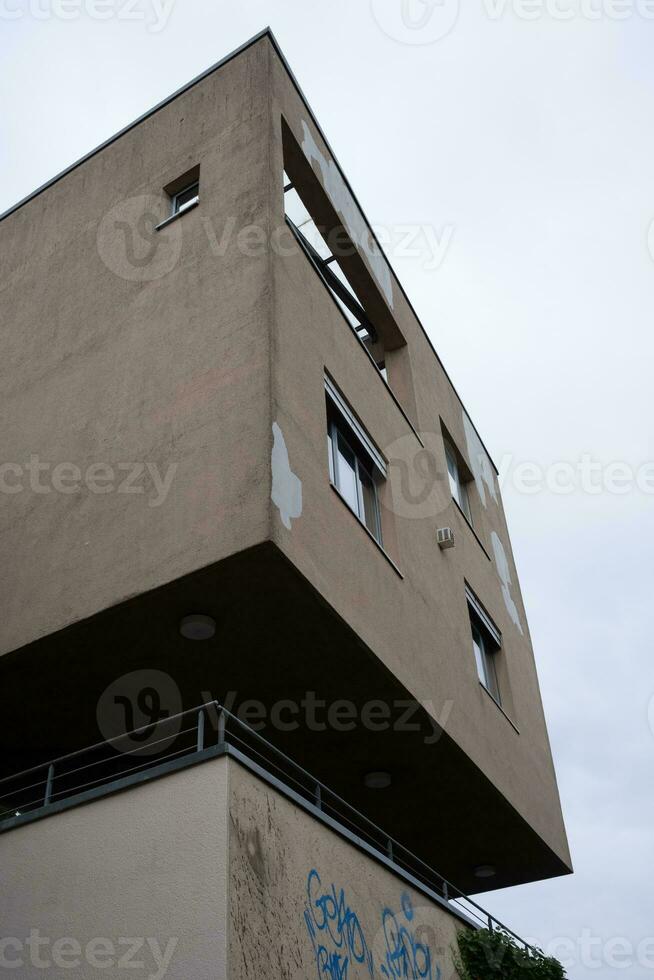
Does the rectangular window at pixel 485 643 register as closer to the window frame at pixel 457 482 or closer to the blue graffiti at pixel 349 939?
the window frame at pixel 457 482

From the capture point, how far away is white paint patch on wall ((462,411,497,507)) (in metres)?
17.3

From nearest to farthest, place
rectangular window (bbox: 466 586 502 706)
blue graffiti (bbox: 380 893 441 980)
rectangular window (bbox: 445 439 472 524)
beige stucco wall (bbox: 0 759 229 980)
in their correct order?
beige stucco wall (bbox: 0 759 229 980) < blue graffiti (bbox: 380 893 441 980) < rectangular window (bbox: 466 586 502 706) < rectangular window (bbox: 445 439 472 524)

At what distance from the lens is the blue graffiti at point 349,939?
7781 millimetres

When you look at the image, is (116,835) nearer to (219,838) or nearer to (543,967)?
(219,838)

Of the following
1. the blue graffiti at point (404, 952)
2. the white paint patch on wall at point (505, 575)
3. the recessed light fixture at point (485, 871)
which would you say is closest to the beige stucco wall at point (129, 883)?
the blue graffiti at point (404, 952)

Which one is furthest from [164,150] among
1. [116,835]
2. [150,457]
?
[116,835]

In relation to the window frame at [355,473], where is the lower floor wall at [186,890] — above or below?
below

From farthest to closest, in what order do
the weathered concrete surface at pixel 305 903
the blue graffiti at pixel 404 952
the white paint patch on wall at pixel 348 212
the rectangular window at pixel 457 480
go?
the rectangular window at pixel 457 480
the white paint patch on wall at pixel 348 212
the blue graffiti at pixel 404 952
the weathered concrete surface at pixel 305 903

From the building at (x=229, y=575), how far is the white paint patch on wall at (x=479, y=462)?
2.82m

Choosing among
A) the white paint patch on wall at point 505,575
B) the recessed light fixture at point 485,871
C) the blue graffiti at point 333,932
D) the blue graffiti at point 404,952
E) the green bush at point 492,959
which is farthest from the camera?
the white paint patch on wall at point 505,575
